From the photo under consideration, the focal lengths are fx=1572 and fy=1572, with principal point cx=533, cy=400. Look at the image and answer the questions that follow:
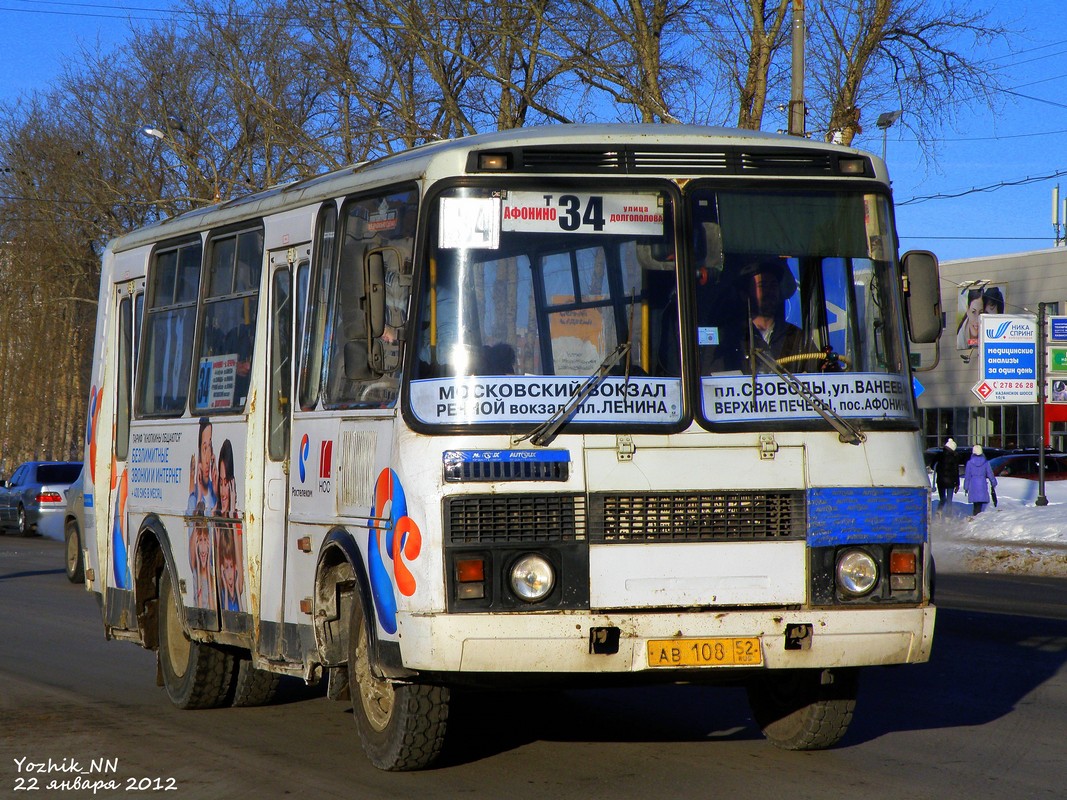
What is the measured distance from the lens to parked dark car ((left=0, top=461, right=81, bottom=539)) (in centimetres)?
3244

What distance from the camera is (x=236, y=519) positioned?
853 cm

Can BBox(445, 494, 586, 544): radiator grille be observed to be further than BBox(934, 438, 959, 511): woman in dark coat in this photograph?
No

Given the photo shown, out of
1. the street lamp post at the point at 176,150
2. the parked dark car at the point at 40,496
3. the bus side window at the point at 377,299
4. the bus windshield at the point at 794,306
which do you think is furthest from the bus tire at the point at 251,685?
the parked dark car at the point at 40,496

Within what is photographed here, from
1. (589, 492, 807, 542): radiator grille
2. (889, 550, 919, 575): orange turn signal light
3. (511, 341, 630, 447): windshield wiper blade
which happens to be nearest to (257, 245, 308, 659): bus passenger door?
(511, 341, 630, 447): windshield wiper blade

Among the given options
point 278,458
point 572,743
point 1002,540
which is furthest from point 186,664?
point 1002,540

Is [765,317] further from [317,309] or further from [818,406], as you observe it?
[317,309]

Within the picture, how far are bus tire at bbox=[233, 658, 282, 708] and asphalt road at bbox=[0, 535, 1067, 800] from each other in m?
0.10

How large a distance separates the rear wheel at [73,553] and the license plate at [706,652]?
14840mm

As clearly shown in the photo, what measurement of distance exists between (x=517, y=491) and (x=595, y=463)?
0.35 m

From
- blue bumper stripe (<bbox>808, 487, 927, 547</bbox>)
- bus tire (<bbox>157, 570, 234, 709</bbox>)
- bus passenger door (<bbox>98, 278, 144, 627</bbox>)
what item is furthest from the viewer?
bus passenger door (<bbox>98, 278, 144, 627</bbox>)

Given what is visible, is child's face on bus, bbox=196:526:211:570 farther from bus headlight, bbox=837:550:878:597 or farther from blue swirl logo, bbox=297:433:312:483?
bus headlight, bbox=837:550:878:597

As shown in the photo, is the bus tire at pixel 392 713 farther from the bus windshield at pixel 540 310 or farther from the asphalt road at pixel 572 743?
the bus windshield at pixel 540 310

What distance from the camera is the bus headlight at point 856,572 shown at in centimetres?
663

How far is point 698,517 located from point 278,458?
2563mm
